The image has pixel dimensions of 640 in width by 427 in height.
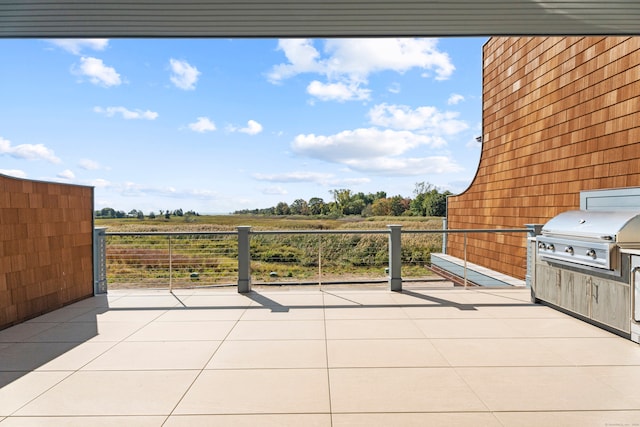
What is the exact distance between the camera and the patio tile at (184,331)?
133 inches

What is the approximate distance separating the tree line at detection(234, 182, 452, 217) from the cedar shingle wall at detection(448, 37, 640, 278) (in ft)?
47.5

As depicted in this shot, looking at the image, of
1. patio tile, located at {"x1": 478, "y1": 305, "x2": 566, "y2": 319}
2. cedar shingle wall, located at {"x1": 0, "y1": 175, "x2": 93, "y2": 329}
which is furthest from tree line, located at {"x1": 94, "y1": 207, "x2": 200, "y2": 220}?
patio tile, located at {"x1": 478, "y1": 305, "x2": 566, "y2": 319}

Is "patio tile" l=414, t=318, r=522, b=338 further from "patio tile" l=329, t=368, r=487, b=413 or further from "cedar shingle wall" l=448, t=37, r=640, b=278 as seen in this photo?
"cedar shingle wall" l=448, t=37, r=640, b=278

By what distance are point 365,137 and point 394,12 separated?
22447mm

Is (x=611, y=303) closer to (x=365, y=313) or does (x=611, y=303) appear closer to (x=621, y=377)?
(x=621, y=377)

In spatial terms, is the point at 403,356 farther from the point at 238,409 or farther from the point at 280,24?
the point at 280,24

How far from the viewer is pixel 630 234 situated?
3328mm

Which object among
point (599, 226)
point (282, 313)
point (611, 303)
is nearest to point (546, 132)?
point (599, 226)

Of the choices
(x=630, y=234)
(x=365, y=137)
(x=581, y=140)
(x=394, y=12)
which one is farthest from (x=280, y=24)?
(x=365, y=137)

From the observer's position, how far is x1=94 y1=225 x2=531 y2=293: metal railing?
5.23 metres

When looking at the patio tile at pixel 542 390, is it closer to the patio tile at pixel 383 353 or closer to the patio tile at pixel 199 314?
the patio tile at pixel 383 353

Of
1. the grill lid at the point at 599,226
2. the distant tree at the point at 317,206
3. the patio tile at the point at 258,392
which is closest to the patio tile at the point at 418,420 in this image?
the patio tile at the point at 258,392

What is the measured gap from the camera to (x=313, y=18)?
3.13 meters

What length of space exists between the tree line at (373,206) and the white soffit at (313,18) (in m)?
20.5
